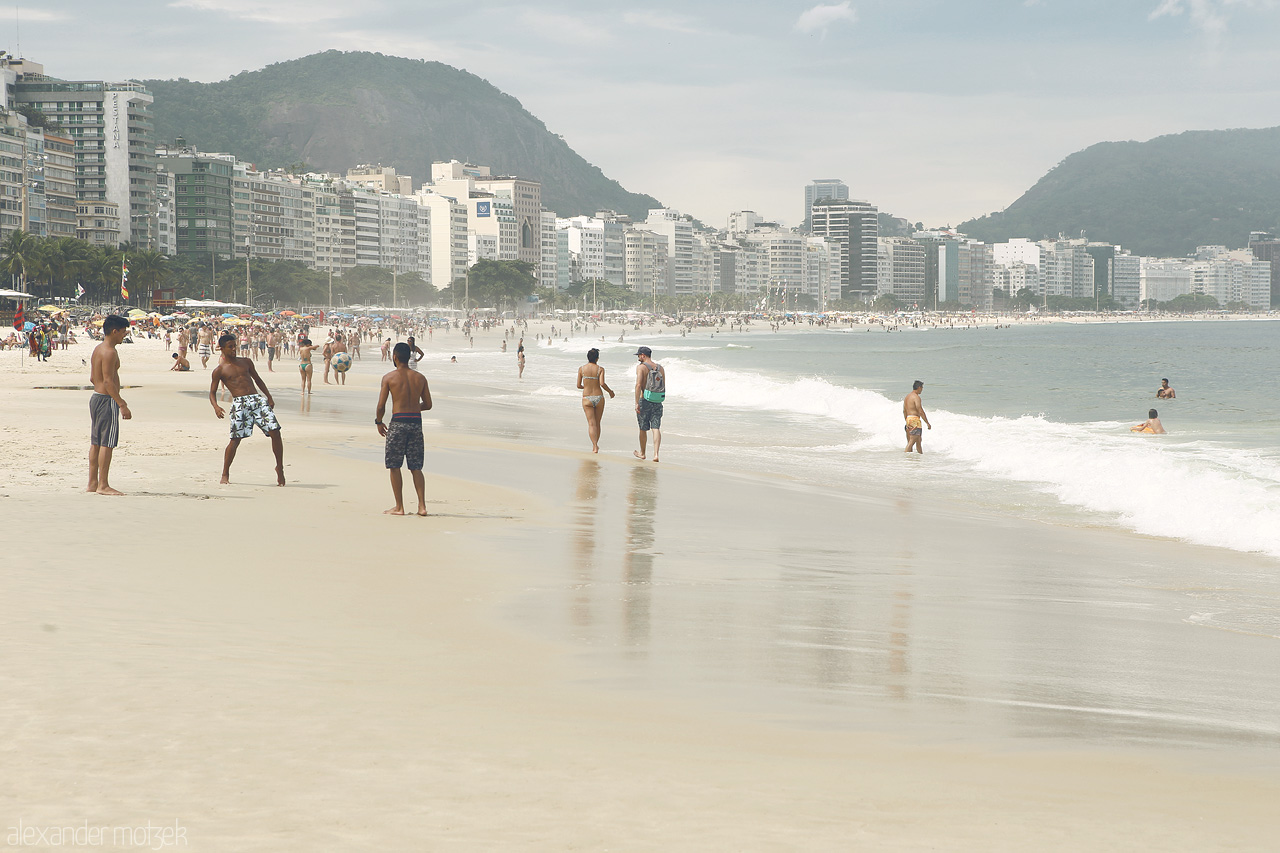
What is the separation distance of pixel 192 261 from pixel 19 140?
3481 cm

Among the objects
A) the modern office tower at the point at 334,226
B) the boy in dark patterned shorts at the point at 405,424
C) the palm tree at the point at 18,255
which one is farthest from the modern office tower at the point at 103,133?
the boy in dark patterned shorts at the point at 405,424

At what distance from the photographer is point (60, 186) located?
4808 inches

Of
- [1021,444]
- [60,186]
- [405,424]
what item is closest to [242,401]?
[405,424]

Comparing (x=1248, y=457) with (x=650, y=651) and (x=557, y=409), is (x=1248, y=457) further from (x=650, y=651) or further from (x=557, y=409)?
(x=650, y=651)

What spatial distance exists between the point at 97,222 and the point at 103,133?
14.2 meters

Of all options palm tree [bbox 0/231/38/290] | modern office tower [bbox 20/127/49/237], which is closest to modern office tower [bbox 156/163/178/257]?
modern office tower [bbox 20/127/49/237]

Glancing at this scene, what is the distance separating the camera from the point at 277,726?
419 centimetres

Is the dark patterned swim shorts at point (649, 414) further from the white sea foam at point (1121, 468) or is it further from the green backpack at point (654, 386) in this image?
the white sea foam at point (1121, 468)

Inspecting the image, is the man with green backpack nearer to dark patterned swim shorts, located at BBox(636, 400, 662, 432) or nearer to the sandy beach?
dark patterned swim shorts, located at BBox(636, 400, 662, 432)

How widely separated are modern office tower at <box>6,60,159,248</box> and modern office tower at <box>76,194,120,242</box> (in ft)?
12.8

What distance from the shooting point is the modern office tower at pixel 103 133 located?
137m

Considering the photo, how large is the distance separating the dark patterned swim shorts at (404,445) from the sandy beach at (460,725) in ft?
2.36

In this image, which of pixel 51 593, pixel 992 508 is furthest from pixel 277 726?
pixel 992 508

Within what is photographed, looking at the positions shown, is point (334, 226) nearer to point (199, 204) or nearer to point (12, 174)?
point (199, 204)
